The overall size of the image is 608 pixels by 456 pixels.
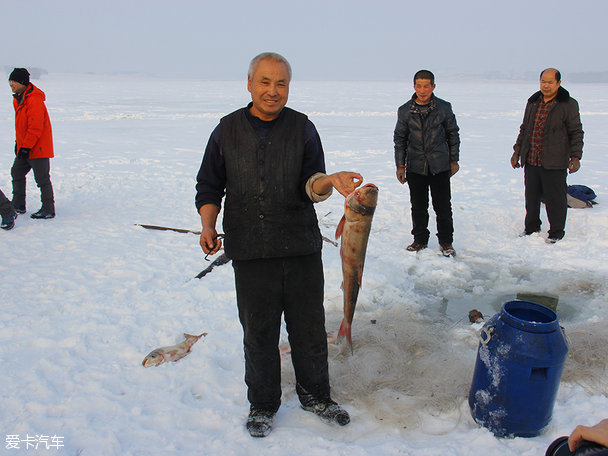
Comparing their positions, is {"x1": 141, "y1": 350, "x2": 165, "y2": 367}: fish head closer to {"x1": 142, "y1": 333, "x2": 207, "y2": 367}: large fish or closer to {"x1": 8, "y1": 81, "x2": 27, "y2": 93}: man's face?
{"x1": 142, "y1": 333, "x2": 207, "y2": 367}: large fish

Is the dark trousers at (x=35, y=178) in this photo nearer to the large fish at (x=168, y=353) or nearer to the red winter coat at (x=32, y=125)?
the red winter coat at (x=32, y=125)

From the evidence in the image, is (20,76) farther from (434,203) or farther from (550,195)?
(550,195)

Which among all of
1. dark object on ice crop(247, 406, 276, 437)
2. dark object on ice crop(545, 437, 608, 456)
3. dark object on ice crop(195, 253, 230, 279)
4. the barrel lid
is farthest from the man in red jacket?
dark object on ice crop(545, 437, 608, 456)

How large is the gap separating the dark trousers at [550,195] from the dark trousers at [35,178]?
6.89m

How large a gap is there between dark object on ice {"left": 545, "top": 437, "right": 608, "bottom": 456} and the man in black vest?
4.55 feet

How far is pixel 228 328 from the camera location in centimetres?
448

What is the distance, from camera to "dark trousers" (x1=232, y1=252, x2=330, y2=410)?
119 inches

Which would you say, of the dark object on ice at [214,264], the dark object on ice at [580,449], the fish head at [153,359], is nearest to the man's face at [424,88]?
the dark object on ice at [214,264]

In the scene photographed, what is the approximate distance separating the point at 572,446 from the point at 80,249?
19.7 ft

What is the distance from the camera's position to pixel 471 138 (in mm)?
17109

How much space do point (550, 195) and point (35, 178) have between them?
7240 mm

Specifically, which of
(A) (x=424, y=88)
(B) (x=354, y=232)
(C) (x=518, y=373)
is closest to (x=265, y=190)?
(B) (x=354, y=232)

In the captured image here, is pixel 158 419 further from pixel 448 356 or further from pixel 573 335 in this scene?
pixel 573 335

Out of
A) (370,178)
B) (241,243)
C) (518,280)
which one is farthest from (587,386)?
(370,178)
